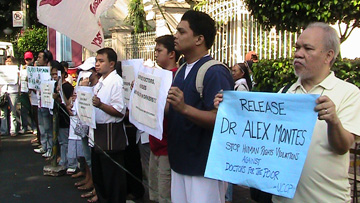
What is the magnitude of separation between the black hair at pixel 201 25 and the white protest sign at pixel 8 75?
28.4 feet

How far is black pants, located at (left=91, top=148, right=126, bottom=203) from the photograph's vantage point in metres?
4.89

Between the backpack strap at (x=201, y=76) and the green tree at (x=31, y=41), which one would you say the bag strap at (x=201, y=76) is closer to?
the backpack strap at (x=201, y=76)

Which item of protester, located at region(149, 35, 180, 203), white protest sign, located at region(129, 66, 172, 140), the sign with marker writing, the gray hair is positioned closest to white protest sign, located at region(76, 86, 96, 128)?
protester, located at region(149, 35, 180, 203)

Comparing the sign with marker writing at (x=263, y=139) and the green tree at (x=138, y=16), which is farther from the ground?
the green tree at (x=138, y=16)

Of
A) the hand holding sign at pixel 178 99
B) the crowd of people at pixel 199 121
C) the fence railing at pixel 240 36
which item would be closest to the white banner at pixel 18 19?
the fence railing at pixel 240 36

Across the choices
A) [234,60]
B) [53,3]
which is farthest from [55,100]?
[234,60]

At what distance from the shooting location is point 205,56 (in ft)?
10.4

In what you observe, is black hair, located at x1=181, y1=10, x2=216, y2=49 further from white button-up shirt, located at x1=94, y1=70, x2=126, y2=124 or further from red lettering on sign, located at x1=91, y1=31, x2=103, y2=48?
red lettering on sign, located at x1=91, y1=31, x2=103, y2=48

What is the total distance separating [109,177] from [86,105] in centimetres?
88

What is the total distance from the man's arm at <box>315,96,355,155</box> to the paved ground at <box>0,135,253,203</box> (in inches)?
152

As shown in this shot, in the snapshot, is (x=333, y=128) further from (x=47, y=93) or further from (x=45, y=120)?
(x=45, y=120)

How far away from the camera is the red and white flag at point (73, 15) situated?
533 cm

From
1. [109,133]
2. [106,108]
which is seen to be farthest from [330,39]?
[109,133]

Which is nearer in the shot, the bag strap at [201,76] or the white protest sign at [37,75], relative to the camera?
the bag strap at [201,76]
